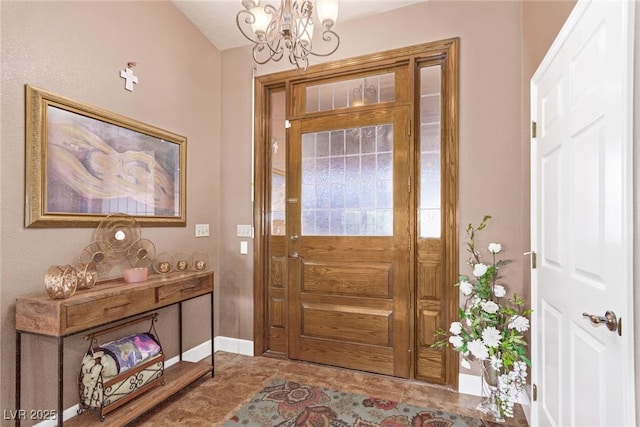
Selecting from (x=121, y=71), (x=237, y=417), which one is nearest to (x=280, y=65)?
(x=121, y=71)

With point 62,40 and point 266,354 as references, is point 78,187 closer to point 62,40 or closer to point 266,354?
point 62,40

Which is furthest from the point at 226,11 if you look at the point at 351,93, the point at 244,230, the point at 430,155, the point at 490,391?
the point at 490,391

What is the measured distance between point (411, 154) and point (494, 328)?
4.49ft

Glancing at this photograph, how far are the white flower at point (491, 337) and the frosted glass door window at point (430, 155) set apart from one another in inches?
31.0

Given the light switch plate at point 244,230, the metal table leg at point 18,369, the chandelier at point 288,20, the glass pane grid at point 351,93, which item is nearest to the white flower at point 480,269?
the glass pane grid at point 351,93

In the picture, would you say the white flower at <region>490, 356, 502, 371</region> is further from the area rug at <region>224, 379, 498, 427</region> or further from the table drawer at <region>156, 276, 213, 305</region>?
the table drawer at <region>156, 276, 213, 305</region>

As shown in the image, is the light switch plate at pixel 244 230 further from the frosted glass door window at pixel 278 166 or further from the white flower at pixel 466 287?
the white flower at pixel 466 287

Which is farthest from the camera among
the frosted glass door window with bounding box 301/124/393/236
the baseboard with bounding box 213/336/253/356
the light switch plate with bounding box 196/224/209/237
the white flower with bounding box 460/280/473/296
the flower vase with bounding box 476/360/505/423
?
the baseboard with bounding box 213/336/253/356

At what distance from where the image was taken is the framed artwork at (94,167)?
5.90 ft

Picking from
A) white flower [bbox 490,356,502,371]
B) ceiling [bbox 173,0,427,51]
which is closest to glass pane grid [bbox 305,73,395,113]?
ceiling [bbox 173,0,427,51]

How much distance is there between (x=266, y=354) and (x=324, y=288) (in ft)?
2.98

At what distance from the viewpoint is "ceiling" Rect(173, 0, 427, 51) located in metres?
2.60

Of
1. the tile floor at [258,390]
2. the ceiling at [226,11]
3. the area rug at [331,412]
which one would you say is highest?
the ceiling at [226,11]

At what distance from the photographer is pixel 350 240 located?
2771 millimetres
